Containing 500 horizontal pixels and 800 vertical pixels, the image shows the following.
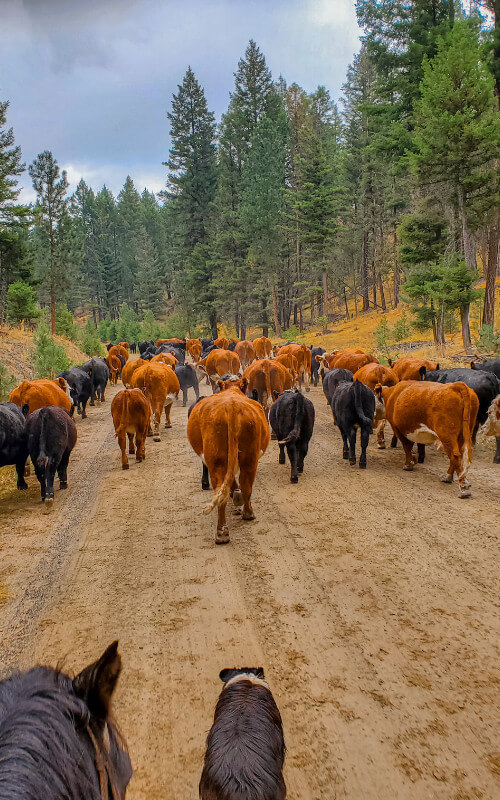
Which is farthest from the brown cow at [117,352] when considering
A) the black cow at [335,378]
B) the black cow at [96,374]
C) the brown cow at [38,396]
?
the black cow at [335,378]

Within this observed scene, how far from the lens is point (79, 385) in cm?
1366

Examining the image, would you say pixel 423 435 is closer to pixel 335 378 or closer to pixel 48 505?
pixel 335 378

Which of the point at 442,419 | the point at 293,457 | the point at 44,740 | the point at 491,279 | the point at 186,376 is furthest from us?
the point at 491,279

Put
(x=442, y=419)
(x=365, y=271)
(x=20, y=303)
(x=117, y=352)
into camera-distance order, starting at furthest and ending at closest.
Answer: (x=365, y=271), (x=20, y=303), (x=117, y=352), (x=442, y=419)

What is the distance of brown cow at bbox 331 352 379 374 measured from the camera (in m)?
13.4

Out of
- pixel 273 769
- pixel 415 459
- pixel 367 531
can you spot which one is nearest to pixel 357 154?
pixel 415 459

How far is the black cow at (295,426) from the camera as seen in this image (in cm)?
762

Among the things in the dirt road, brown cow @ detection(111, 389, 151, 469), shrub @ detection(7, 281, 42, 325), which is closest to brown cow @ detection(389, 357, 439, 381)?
the dirt road

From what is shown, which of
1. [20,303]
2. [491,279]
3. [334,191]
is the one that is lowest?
[491,279]

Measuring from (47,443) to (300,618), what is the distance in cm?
456

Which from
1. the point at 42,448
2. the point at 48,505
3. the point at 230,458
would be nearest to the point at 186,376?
the point at 42,448

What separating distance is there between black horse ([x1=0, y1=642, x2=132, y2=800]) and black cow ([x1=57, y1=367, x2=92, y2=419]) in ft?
41.4

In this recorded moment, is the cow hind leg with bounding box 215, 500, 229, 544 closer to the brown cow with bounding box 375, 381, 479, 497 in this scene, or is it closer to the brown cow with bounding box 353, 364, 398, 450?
the brown cow with bounding box 375, 381, 479, 497

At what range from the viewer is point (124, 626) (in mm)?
3910
